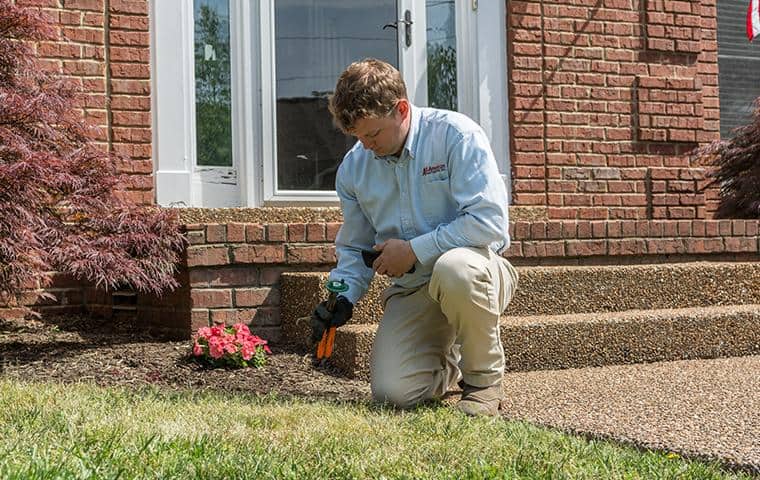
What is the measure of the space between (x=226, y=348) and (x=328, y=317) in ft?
3.79

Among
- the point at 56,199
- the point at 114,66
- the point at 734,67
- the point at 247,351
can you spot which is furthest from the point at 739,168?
the point at 56,199

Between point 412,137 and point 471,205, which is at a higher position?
point 412,137

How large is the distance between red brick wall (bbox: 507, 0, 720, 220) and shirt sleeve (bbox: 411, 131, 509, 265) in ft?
11.2

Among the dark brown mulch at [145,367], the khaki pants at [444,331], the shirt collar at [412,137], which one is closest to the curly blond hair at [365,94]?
the shirt collar at [412,137]

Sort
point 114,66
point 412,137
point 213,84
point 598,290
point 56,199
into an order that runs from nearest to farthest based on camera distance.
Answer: point 412,137 < point 56,199 < point 598,290 < point 114,66 < point 213,84

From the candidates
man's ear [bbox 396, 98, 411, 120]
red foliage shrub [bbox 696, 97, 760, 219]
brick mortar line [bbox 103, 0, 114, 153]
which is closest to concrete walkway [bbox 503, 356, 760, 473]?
man's ear [bbox 396, 98, 411, 120]

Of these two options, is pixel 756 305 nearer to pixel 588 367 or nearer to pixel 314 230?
pixel 588 367

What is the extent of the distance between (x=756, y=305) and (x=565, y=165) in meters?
1.86

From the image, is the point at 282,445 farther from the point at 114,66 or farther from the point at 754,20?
the point at 754,20

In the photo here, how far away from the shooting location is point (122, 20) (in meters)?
6.08

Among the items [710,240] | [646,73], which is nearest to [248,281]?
[710,240]

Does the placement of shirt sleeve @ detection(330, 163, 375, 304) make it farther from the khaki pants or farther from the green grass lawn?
the green grass lawn

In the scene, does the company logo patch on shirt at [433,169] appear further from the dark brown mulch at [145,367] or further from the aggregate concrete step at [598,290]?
the aggregate concrete step at [598,290]

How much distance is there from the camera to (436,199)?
384 cm
